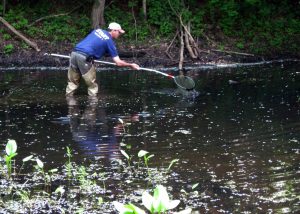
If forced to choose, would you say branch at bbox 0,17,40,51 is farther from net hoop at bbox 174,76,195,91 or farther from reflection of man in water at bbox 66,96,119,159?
reflection of man in water at bbox 66,96,119,159

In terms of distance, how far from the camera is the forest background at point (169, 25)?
65.1 feet

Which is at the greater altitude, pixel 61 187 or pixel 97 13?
→ pixel 97 13

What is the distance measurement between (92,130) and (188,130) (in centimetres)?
157

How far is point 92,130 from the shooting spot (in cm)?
969

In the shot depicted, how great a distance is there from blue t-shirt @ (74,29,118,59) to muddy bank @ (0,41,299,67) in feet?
20.1

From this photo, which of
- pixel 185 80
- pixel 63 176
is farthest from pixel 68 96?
pixel 63 176

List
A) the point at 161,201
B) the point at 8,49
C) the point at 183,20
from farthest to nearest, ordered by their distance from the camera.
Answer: the point at 183,20 → the point at 8,49 → the point at 161,201

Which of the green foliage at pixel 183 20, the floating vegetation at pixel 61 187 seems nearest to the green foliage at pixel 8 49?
the green foliage at pixel 183 20

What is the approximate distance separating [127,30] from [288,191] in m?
14.9

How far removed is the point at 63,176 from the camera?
7.13 m

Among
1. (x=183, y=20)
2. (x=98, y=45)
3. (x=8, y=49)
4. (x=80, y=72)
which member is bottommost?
(x=80, y=72)

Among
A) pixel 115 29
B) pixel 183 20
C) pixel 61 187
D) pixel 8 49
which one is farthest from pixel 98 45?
pixel 183 20

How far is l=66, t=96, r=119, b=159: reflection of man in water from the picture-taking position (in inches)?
331

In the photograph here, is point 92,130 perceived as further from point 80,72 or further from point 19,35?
point 19,35
